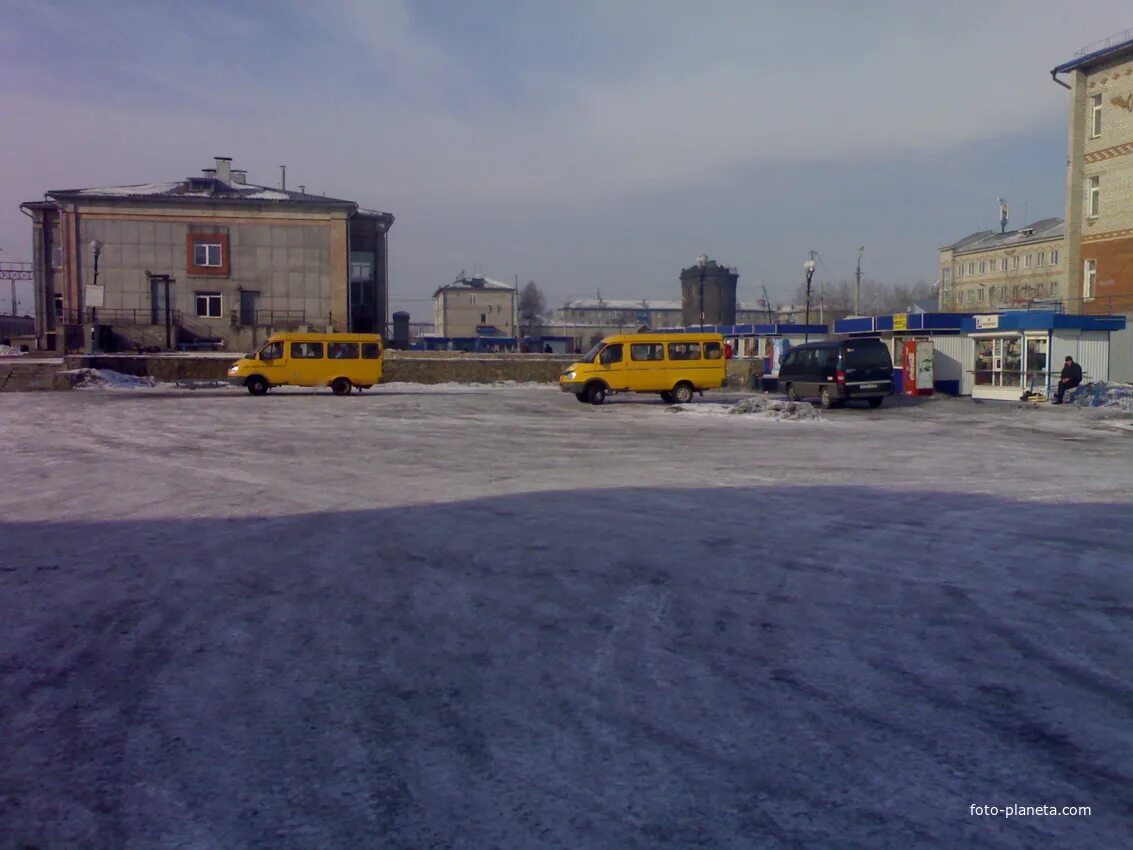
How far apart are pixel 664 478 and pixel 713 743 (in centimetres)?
901

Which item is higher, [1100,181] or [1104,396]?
[1100,181]

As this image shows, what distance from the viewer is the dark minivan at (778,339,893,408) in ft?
94.0

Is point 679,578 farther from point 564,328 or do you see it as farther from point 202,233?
point 564,328

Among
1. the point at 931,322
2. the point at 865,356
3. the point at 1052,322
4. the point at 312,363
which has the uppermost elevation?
the point at 931,322

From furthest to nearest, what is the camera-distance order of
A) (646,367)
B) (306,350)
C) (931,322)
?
(931,322), (306,350), (646,367)

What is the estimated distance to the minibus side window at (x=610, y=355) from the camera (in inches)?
1195

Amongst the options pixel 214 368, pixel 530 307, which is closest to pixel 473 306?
pixel 530 307

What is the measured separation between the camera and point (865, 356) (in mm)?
28703

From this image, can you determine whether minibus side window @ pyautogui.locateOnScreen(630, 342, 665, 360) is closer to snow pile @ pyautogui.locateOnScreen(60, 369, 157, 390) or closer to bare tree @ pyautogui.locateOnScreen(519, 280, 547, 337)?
snow pile @ pyautogui.locateOnScreen(60, 369, 157, 390)

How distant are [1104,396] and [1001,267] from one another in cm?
5455

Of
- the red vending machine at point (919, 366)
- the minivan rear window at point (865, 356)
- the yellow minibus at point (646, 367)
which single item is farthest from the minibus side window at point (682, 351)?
the red vending machine at point (919, 366)

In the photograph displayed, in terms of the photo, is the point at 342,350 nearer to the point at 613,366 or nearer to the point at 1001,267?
the point at 613,366

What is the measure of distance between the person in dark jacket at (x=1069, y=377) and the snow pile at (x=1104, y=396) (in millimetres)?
394

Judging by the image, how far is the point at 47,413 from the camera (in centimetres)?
2406
